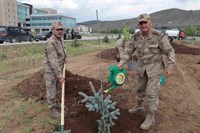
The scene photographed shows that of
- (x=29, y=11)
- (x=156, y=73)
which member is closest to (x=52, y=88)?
(x=156, y=73)

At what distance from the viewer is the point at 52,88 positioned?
4.12m

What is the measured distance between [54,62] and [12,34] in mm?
17227

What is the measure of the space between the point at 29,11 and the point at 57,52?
106036 millimetres

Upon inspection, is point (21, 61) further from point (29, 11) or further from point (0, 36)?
point (29, 11)

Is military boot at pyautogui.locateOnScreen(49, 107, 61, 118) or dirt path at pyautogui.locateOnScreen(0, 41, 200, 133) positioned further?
military boot at pyautogui.locateOnScreen(49, 107, 61, 118)

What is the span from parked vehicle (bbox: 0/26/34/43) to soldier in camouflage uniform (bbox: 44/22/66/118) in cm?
1625

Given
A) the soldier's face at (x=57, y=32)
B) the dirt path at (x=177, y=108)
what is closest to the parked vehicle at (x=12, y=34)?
the dirt path at (x=177, y=108)

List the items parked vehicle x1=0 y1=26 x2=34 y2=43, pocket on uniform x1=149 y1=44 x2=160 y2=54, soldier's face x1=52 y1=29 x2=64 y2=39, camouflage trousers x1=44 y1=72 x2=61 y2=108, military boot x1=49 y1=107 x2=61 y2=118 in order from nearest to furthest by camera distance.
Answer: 1. pocket on uniform x1=149 y1=44 x2=160 y2=54
2. soldier's face x1=52 y1=29 x2=64 y2=39
3. camouflage trousers x1=44 y1=72 x2=61 y2=108
4. military boot x1=49 y1=107 x2=61 y2=118
5. parked vehicle x1=0 y1=26 x2=34 y2=43

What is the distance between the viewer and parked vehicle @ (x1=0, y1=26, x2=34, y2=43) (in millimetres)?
19016

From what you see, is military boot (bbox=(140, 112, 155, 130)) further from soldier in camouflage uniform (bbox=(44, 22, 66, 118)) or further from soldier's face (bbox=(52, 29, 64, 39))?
soldier's face (bbox=(52, 29, 64, 39))

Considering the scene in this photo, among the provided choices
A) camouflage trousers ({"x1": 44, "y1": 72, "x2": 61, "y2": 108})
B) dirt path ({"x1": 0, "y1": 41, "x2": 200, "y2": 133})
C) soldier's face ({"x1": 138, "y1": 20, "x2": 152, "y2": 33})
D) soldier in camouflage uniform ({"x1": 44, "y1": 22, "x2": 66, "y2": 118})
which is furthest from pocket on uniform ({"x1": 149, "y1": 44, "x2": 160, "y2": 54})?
camouflage trousers ({"x1": 44, "y1": 72, "x2": 61, "y2": 108})

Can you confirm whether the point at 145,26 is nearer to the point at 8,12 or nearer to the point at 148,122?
the point at 148,122

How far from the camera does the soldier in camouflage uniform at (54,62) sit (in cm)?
379

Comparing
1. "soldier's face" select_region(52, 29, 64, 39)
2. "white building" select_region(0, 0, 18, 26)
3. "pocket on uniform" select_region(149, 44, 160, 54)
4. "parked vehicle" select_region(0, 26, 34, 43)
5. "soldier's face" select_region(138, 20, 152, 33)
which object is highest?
"white building" select_region(0, 0, 18, 26)
